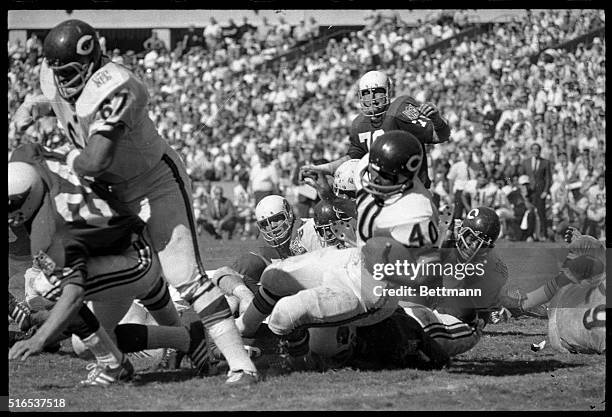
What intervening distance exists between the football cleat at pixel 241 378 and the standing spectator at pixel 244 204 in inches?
302

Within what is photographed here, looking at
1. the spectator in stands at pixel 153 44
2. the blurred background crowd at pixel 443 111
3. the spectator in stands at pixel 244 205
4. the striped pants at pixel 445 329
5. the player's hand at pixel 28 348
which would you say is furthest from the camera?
the spectator in stands at pixel 244 205

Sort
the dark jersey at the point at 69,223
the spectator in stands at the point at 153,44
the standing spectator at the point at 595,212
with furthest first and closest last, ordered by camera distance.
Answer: the standing spectator at the point at 595,212 → the spectator in stands at the point at 153,44 → the dark jersey at the point at 69,223

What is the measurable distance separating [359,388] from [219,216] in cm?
822

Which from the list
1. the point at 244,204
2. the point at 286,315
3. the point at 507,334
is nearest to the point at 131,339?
the point at 286,315

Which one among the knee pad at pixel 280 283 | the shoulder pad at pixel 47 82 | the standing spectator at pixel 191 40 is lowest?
the knee pad at pixel 280 283

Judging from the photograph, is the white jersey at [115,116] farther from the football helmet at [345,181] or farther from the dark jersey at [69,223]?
the football helmet at [345,181]

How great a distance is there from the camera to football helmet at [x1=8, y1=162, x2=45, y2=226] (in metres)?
4.79

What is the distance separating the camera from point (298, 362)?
532cm

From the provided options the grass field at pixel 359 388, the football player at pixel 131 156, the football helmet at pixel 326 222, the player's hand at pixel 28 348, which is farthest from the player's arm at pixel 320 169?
the player's hand at pixel 28 348

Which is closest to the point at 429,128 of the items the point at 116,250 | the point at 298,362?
the point at 298,362

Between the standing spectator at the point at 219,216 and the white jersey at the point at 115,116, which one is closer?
the white jersey at the point at 115,116

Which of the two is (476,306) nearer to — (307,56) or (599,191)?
(307,56)

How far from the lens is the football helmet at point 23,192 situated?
4789 millimetres

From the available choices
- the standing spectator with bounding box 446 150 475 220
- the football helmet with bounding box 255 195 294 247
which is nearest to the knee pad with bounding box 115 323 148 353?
the football helmet with bounding box 255 195 294 247
